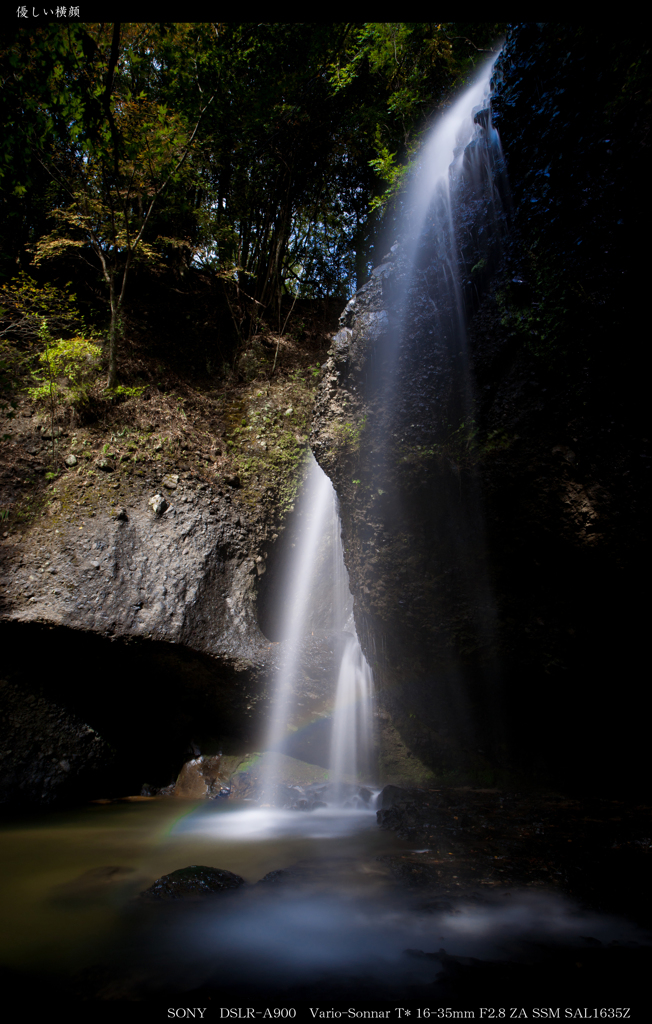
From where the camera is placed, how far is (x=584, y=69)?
4.41 meters

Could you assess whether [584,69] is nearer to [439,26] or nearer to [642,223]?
[642,223]

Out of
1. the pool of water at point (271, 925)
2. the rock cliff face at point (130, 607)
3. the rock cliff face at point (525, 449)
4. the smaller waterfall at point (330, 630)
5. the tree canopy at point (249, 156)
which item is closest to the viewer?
the pool of water at point (271, 925)

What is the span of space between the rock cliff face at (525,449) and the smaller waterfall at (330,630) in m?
1.00

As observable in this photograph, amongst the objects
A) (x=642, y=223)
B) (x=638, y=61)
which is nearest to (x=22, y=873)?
(x=642, y=223)

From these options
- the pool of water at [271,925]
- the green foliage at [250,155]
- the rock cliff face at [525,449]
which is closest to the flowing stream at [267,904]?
the pool of water at [271,925]

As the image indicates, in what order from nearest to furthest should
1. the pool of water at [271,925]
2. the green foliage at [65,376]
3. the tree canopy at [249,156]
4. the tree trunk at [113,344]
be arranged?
the pool of water at [271,925], the green foliage at [65,376], the tree trunk at [113,344], the tree canopy at [249,156]

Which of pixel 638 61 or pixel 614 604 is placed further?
pixel 614 604

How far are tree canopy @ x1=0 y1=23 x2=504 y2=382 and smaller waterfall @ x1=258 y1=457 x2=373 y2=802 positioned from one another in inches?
189

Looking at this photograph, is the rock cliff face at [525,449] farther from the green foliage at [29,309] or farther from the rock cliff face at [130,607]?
the green foliage at [29,309]

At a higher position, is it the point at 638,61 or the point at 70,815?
the point at 638,61

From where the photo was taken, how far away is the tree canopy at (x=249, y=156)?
869cm

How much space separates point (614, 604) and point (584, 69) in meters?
5.14

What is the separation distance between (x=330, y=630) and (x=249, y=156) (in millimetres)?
11306

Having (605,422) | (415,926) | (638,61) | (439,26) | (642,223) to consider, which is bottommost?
(415,926)
